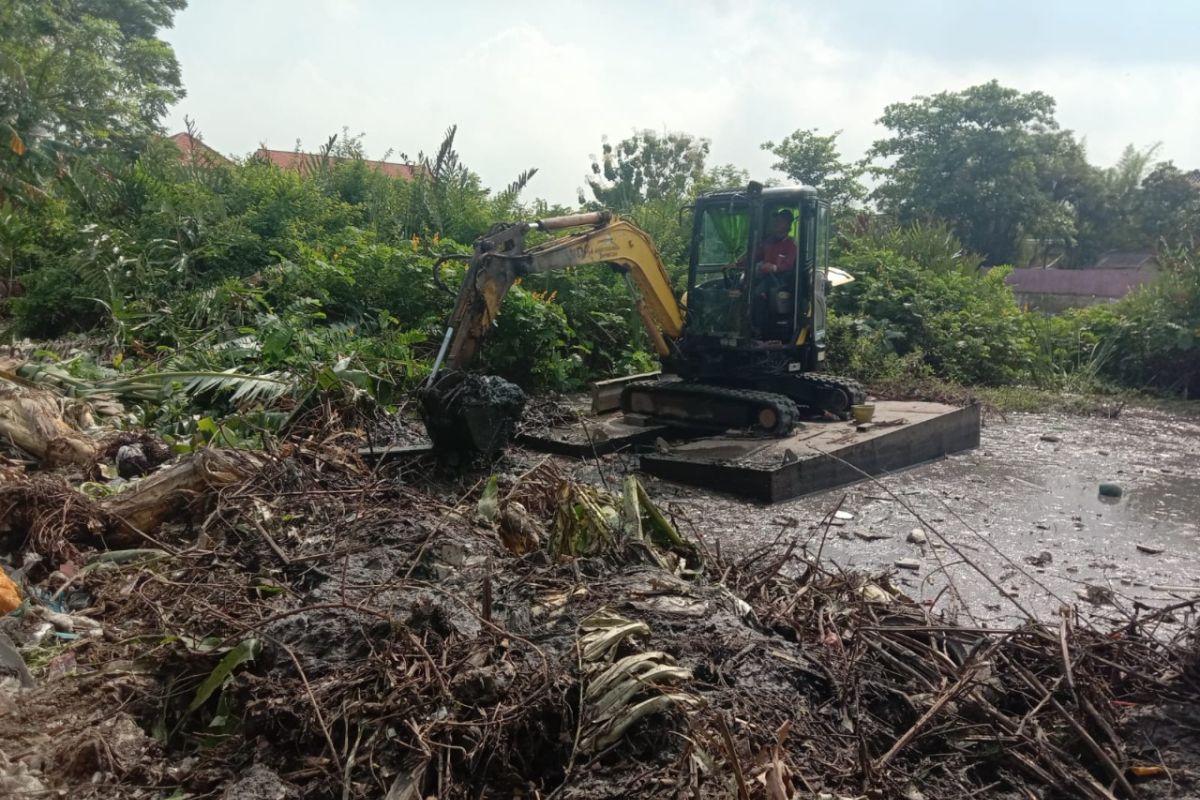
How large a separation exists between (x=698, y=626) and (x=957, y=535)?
3743 millimetres

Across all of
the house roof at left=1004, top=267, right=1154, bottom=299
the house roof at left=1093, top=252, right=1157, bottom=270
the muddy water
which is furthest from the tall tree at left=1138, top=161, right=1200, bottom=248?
the muddy water

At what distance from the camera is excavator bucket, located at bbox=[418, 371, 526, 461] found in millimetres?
6562

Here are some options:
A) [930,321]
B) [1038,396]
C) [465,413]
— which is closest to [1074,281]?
[930,321]

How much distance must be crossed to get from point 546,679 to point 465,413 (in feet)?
12.8

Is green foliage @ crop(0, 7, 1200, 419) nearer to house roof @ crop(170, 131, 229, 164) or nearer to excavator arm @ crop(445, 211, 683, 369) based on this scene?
house roof @ crop(170, 131, 229, 164)

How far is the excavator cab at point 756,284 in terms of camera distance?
28.4 ft

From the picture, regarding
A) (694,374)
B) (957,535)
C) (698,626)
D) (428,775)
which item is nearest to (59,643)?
(428,775)

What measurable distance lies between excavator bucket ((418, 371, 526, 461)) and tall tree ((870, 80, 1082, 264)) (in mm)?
33186

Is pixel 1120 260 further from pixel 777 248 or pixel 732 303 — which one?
pixel 732 303

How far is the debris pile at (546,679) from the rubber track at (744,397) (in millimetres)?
3954

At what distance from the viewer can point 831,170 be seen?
34000 mm

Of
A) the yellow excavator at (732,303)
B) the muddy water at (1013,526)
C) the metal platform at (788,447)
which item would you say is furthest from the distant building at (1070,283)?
the yellow excavator at (732,303)

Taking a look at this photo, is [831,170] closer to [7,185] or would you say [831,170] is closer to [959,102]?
[959,102]

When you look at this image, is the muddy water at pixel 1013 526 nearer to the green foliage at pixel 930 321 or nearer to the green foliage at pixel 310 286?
the green foliage at pixel 310 286
